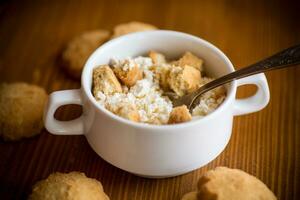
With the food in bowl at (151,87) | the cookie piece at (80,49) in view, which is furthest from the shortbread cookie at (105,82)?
the cookie piece at (80,49)

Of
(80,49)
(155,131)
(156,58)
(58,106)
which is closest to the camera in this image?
(155,131)

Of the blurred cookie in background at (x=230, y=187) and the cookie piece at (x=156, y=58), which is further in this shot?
the cookie piece at (x=156, y=58)

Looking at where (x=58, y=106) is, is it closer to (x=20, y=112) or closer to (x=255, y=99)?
(x=20, y=112)

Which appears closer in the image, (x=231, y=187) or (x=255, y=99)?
(x=231, y=187)

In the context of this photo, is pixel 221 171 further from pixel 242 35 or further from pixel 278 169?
pixel 242 35

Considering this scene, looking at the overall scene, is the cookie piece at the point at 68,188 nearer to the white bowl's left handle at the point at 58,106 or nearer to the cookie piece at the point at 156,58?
the white bowl's left handle at the point at 58,106

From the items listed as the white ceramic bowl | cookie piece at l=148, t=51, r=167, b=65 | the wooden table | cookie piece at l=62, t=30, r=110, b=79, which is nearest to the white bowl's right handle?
the white ceramic bowl

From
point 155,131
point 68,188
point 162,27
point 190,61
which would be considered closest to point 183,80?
point 190,61
